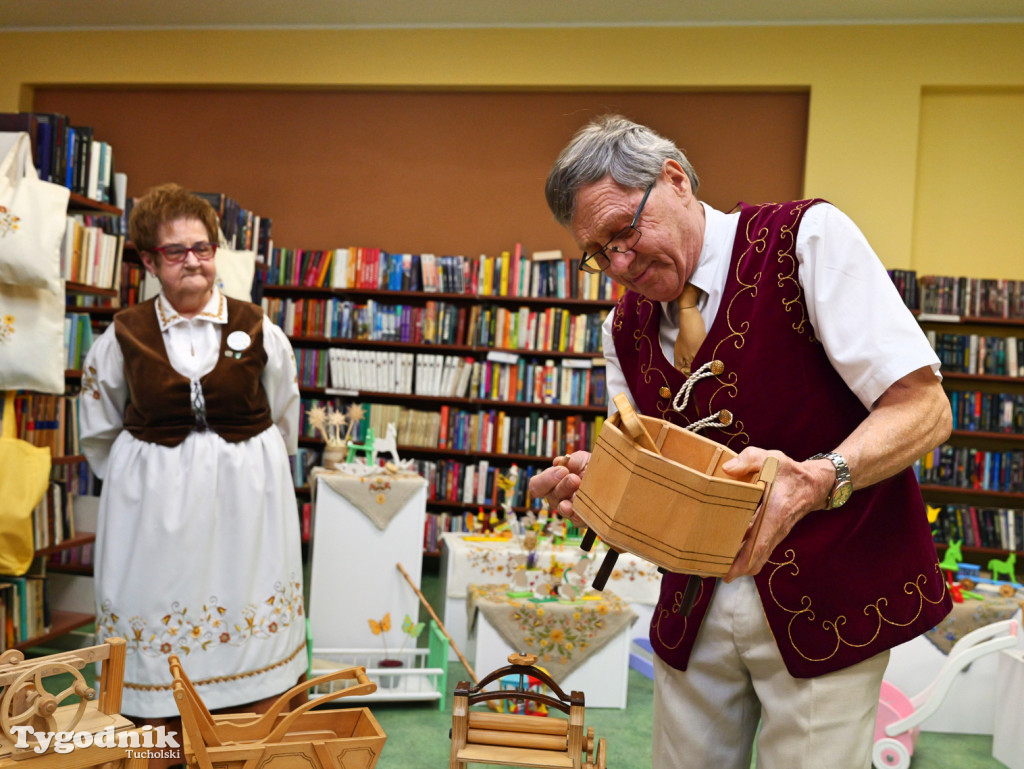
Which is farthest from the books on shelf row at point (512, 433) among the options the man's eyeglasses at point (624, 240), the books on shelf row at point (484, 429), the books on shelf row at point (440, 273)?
the man's eyeglasses at point (624, 240)

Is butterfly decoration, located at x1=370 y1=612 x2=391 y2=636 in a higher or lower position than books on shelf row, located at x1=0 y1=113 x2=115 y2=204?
lower

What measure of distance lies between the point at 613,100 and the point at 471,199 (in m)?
1.23

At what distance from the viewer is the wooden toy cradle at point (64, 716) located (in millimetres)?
1076

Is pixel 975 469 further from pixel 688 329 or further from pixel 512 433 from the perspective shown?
pixel 688 329

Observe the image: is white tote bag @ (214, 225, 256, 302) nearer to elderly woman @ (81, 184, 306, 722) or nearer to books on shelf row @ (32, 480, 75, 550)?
books on shelf row @ (32, 480, 75, 550)

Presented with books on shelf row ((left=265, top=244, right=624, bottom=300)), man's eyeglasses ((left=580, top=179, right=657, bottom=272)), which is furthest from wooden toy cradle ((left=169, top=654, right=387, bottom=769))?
books on shelf row ((left=265, top=244, right=624, bottom=300))

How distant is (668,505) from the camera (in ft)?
2.76

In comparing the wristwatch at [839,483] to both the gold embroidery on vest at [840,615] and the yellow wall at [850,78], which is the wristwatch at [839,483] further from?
the yellow wall at [850,78]

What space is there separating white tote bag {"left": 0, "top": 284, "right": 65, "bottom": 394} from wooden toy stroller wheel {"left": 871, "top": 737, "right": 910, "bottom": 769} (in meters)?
2.85

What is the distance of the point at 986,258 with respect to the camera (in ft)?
18.4

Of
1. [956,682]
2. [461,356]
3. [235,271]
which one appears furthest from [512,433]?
[956,682]

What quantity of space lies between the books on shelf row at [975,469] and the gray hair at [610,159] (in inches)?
183

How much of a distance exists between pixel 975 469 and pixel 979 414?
346mm

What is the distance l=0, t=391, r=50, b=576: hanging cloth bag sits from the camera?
2488 mm
